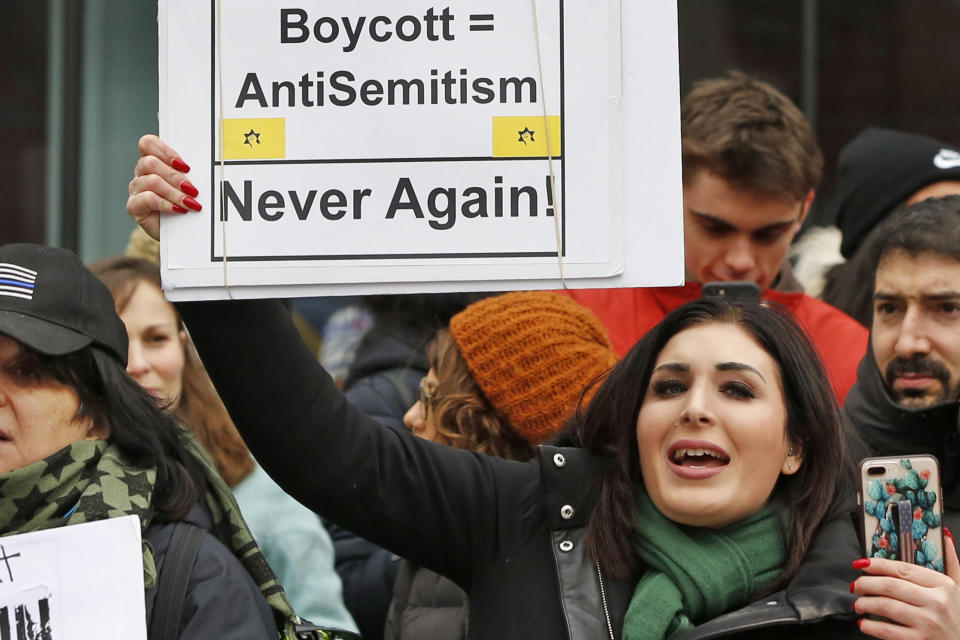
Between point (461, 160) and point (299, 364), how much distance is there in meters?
0.48

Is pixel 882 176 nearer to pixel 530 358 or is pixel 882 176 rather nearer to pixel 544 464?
pixel 530 358

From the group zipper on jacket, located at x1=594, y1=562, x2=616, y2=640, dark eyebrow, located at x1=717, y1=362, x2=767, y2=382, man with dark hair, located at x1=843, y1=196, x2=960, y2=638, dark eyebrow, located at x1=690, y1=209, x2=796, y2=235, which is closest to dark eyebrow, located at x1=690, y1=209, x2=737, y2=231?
dark eyebrow, located at x1=690, y1=209, x2=796, y2=235

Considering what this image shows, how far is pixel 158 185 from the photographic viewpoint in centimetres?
247

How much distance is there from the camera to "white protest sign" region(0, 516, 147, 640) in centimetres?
254

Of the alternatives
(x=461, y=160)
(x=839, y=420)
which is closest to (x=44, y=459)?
(x=461, y=160)

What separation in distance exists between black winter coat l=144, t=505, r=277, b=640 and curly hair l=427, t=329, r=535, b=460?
0.91 m

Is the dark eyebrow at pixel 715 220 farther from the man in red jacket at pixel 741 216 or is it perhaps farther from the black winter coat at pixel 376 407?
the black winter coat at pixel 376 407

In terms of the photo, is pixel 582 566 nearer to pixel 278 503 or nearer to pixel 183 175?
pixel 183 175

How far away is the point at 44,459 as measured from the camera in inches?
107

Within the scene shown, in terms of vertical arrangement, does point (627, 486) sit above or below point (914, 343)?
below

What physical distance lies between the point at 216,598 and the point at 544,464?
71 centimetres

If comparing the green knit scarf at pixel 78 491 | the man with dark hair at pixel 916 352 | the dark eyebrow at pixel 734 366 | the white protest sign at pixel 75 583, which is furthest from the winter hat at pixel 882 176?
the white protest sign at pixel 75 583

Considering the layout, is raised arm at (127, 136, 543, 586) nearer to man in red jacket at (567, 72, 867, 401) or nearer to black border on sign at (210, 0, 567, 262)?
black border on sign at (210, 0, 567, 262)

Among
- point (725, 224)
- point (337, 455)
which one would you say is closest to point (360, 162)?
point (337, 455)
